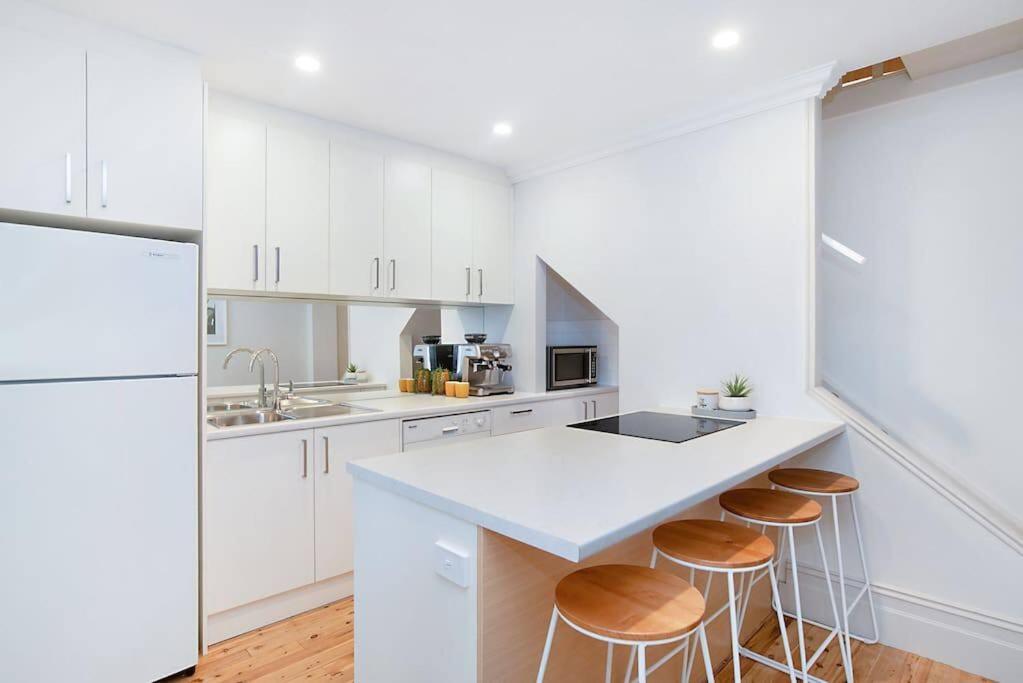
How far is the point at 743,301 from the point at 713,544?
148 centimetres

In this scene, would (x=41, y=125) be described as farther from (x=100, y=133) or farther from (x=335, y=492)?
(x=335, y=492)

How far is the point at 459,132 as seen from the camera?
120 inches

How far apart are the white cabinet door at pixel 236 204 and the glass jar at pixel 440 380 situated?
1.27 metres

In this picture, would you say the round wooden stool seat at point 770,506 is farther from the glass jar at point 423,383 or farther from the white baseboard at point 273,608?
the glass jar at point 423,383

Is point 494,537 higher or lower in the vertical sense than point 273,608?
higher

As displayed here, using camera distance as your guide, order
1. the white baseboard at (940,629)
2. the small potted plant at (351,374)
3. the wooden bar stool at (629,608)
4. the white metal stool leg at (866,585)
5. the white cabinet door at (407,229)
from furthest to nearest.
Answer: the small potted plant at (351,374) < the white cabinet door at (407,229) < the white metal stool leg at (866,585) < the white baseboard at (940,629) < the wooden bar stool at (629,608)

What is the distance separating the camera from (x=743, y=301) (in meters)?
2.61

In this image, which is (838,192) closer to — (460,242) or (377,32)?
(460,242)

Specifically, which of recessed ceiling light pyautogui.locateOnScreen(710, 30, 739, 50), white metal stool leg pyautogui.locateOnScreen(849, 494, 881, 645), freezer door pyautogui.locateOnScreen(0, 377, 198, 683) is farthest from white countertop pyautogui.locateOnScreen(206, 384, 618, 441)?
recessed ceiling light pyautogui.locateOnScreen(710, 30, 739, 50)

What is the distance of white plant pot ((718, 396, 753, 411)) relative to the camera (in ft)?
8.20

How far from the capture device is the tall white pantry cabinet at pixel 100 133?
1.73m

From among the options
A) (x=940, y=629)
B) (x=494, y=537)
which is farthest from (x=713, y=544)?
(x=940, y=629)

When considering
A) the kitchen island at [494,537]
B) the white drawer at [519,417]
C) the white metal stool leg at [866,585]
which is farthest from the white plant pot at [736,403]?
the white drawer at [519,417]

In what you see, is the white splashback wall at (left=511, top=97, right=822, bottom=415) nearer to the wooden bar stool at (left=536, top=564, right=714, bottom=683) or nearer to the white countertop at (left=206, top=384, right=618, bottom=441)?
the white countertop at (left=206, top=384, right=618, bottom=441)
